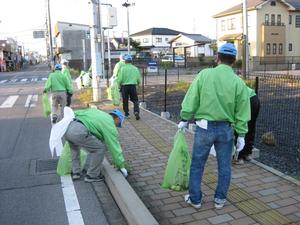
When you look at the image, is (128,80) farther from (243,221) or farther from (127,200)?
(243,221)

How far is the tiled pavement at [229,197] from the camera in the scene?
4.17 metres

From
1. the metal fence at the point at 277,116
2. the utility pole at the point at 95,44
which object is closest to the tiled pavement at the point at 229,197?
the metal fence at the point at 277,116

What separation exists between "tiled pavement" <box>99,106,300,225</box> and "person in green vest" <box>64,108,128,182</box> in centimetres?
51

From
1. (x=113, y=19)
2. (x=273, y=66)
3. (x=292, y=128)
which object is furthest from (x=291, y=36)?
(x=292, y=128)

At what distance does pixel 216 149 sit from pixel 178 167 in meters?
0.54


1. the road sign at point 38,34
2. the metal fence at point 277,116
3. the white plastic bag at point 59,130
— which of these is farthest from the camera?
the road sign at point 38,34

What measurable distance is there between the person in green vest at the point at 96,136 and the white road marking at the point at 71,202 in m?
0.30

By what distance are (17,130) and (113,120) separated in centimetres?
576

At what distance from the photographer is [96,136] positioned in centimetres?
550

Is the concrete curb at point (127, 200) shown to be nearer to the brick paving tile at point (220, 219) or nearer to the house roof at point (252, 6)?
the brick paving tile at point (220, 219)

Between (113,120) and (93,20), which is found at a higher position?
(93,20)

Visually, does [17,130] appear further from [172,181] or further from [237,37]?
[237,37]

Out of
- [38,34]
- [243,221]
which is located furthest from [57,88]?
[38,34]

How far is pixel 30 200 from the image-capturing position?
5.13 meters
